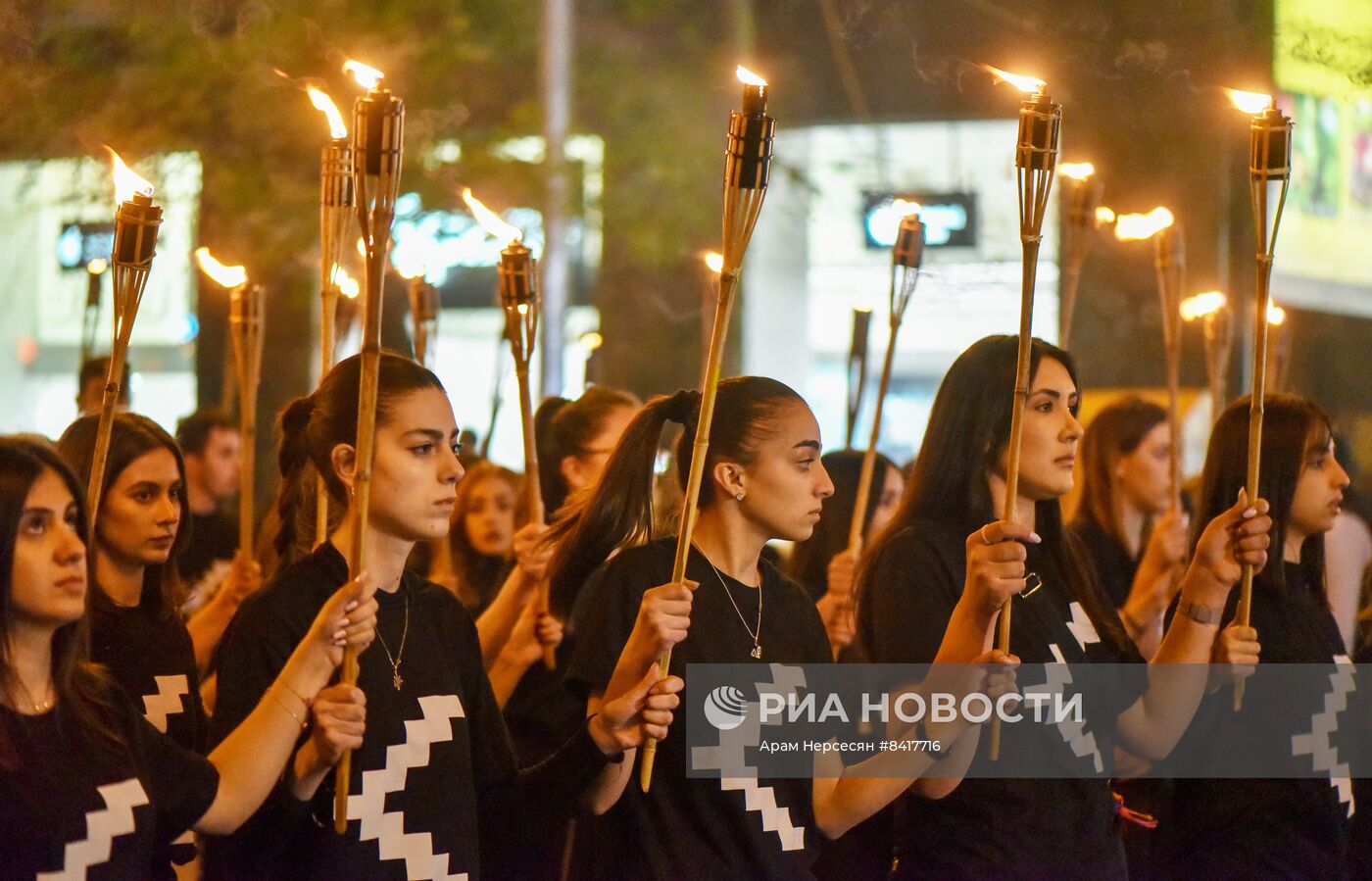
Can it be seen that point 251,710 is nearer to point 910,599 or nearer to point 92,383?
point 910,599

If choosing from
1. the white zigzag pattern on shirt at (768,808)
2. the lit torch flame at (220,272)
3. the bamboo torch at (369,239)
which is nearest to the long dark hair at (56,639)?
the bamboo torch at (369,239)

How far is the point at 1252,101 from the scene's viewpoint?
333cm

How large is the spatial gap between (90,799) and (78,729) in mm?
116

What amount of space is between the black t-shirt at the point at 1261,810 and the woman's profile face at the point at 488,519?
2.56 meters

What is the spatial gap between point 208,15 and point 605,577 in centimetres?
700

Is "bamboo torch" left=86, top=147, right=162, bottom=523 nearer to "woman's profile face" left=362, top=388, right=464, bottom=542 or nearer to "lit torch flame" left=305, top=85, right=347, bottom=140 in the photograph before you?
"lit torch flame" left=305, top=85, right=347, bottom=140

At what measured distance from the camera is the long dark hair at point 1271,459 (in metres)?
3.71

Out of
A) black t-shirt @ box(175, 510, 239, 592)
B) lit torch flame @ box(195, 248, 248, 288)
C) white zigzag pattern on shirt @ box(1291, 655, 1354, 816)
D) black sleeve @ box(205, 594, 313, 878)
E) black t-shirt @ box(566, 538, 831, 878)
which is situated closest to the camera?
black sleeve @ box(205, 594, 313, 878)

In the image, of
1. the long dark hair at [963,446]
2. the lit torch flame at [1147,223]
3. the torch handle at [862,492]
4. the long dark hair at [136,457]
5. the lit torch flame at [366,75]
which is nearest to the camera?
the lit torch flame at [366,75]

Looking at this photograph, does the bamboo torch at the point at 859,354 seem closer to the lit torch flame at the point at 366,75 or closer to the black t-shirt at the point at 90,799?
the lit torch flame at the point at 366,75

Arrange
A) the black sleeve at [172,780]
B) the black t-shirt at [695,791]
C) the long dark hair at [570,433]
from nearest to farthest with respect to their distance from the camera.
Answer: the black sleeve at [172,780] → the black t-shirt at [695,791] → the long dark hair at [570,433]

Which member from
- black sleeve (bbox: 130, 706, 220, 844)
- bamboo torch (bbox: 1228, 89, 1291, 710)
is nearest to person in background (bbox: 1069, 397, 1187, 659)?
bamboo torch (bbox: 1228, 89, 1291, 710)

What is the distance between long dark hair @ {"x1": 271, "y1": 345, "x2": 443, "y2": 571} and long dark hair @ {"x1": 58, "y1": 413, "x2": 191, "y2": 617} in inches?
21.4

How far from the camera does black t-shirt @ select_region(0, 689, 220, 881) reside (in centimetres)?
229
